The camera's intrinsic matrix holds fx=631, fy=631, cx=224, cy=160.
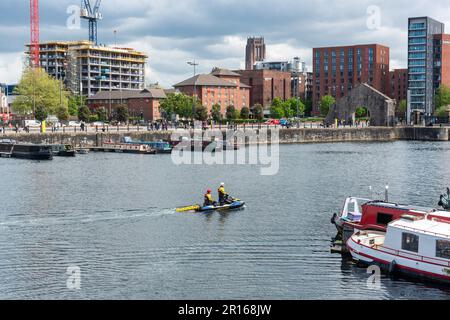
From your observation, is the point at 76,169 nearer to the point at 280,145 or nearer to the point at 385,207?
the point at 385,207

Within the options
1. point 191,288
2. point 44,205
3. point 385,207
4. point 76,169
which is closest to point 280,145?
point 76,169

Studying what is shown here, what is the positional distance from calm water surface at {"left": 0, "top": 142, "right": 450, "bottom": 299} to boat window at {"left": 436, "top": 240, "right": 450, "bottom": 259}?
5.97ft

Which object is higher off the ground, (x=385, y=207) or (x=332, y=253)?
(x=385, y=207)

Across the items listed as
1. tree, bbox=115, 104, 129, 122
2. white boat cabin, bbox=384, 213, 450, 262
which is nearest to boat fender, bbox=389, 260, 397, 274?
white boat cabin, bbox=384, 213, 450, 262

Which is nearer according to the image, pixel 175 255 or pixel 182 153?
pixel 175 255

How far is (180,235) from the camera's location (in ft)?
142

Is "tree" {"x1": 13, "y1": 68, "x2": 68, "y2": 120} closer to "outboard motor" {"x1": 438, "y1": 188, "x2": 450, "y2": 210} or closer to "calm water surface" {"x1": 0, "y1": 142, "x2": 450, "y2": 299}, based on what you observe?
"calm water surface" {"x1": 0, "y1": 142, "x2": 450, "y2": 299}

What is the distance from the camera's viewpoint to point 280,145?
14488 cm

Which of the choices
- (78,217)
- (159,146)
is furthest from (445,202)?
(159,146)

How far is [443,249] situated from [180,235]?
57.9 ft

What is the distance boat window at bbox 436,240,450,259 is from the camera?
33250 mm
